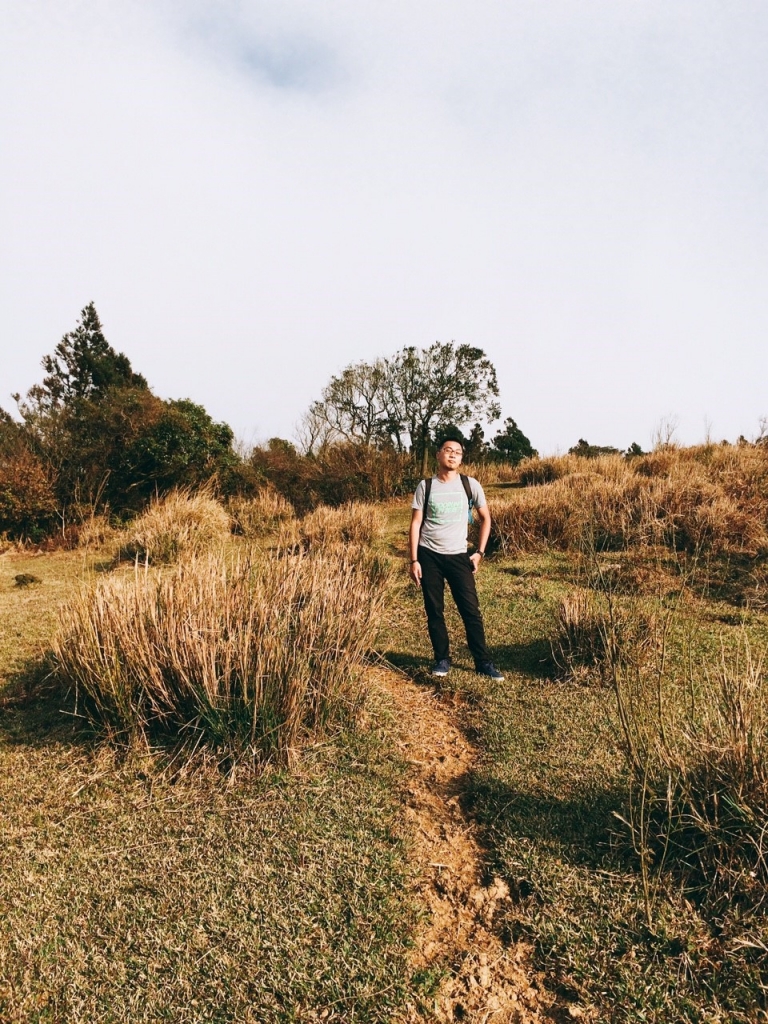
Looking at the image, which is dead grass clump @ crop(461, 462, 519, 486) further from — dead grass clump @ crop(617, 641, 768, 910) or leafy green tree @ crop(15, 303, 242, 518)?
dead grass clump @ crop(617, 641, 768, 910)

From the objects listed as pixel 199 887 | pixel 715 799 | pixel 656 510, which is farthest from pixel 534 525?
pixel 199 887

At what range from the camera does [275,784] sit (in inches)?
126

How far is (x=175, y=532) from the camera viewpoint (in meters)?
9.82

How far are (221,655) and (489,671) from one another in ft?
7.50

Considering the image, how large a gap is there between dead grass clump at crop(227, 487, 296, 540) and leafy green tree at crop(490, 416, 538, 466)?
29.3 feet

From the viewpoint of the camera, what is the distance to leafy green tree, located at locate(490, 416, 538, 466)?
19906 millimetres

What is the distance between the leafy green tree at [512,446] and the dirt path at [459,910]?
16770 mm

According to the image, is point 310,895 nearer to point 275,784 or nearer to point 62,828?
point 275,784

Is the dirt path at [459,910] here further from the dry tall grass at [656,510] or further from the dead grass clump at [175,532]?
the dead grass clump at [175,532]

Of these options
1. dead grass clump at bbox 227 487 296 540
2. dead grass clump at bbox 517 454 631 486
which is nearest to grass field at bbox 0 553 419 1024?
dead grass clump at bbox 227 487 296 540

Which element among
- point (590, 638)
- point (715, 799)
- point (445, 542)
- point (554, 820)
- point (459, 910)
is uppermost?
point (445, 542)

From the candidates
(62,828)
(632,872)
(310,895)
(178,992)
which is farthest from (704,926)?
(62,828)

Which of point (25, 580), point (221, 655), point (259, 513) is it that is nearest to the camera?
point (221, 655)

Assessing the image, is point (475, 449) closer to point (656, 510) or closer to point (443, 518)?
point (656, 510)
